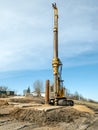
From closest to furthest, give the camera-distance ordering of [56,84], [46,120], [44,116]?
[46,120], [44,116], [56,84]

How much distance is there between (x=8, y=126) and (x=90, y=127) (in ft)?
16.1

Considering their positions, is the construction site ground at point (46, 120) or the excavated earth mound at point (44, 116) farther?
the excavated earth mound at point (44, 116)

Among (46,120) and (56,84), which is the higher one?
(56,84)

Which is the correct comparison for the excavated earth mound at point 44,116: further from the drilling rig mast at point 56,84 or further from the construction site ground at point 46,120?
the drilling rig mast at point 56,84

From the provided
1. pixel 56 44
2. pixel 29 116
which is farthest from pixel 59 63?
pixel 29 116

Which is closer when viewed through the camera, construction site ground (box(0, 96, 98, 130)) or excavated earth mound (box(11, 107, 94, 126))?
construction site ground (box(0, 96, 98, 130))

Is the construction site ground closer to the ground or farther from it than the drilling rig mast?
closer to the ground

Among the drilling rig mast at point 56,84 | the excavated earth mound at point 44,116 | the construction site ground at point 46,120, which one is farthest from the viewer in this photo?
the drilling rig mast at point 56,84

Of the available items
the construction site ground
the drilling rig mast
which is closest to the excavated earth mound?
the construction site ground

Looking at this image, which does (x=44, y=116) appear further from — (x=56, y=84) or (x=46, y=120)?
(x=56, y=84)

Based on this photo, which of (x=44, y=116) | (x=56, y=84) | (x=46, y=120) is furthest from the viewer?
(x=56, y=84)

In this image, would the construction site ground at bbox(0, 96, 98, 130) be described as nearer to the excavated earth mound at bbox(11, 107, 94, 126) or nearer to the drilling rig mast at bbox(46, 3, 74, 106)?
the excavated earth mound at bbox(11, 107, 94, 126)

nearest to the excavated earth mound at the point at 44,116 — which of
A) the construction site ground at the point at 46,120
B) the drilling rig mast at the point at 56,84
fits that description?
the construction site ground at the point at 46,120

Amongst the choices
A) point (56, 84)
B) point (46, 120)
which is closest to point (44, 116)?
point (46, 120)
